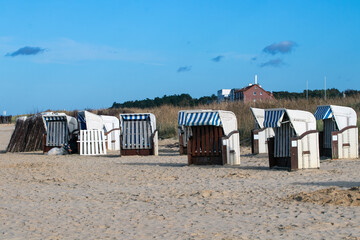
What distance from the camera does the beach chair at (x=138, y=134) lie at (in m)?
21.2

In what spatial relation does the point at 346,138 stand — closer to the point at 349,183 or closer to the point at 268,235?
the point at 349,183

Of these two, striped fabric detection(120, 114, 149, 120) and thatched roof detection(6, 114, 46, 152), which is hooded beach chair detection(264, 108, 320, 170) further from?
thatched roof detection(6, 114, 46, 152)

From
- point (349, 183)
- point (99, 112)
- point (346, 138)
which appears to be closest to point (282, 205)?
point (349, 183)

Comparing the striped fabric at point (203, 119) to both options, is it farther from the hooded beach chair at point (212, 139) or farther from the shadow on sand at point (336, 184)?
the shadow on sand at point (336, 184)

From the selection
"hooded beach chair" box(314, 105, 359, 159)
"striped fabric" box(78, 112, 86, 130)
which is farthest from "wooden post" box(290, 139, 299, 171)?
"striped fabric" box(78, 112, 86, 130)

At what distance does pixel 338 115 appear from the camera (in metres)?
17.5

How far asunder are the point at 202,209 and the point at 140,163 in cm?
921

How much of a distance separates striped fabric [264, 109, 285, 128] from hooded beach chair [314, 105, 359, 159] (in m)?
3.34

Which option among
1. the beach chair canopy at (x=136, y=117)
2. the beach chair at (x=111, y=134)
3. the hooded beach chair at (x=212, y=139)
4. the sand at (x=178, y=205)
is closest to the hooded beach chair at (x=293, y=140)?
the sand at (x=178, y=205)

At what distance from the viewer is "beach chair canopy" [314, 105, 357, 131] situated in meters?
17.4

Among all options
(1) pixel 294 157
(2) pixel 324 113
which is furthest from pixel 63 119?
(1) pixel 294 157

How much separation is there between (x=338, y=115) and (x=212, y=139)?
15.0 ft

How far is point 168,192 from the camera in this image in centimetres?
1048

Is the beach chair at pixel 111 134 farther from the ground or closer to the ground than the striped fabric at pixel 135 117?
closer to the ground
